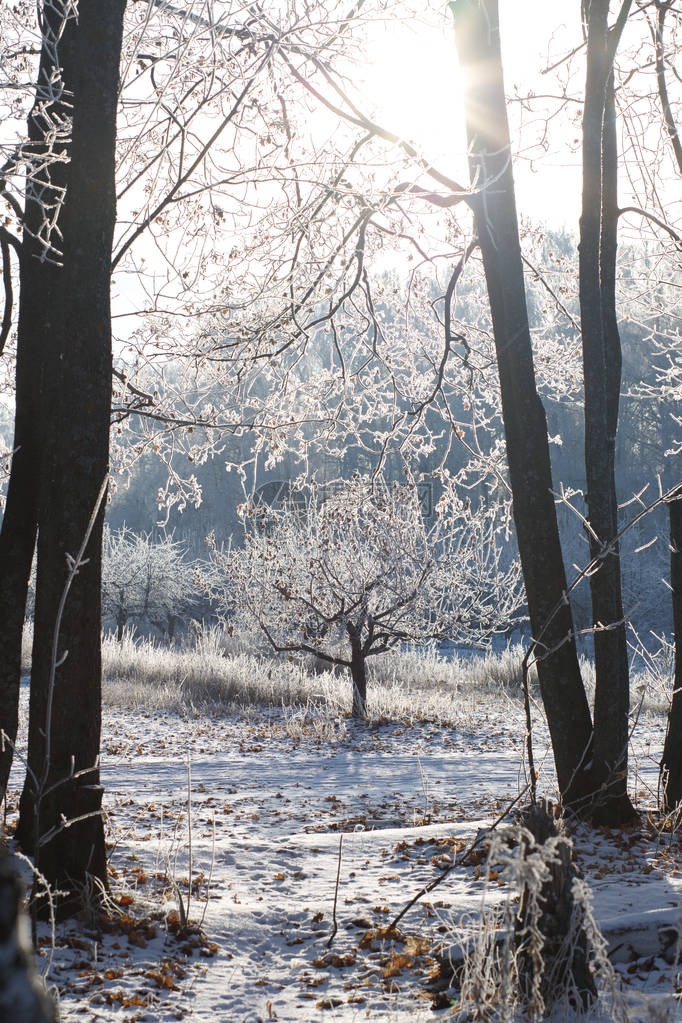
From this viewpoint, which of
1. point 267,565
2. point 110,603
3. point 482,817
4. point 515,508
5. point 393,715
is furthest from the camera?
point 110,603

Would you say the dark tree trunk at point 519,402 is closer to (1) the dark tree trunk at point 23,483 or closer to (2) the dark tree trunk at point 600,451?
(2) the dark tree trunk at point 600,451

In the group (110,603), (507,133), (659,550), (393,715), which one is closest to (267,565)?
(393,715)

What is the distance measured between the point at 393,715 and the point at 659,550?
24.8 meters

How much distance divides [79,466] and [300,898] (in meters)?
Result: 2.49

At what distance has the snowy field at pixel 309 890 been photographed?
3.11 m

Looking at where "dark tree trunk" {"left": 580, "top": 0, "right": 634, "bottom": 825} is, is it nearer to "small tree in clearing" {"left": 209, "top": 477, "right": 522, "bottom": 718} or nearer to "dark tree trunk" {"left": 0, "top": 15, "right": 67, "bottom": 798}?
"dark tree trunk" {"left": 0, "top": 15, "right": 67, "bottom": 798}

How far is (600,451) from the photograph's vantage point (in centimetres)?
529

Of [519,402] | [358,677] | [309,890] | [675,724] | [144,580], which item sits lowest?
[358,677]

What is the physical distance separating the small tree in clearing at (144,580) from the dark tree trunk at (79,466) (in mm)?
28390

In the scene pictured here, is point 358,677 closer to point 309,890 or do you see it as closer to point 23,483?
point 309,890

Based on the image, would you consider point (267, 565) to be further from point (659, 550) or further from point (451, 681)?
point (659, 550)

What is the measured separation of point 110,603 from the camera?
32875 millimetres

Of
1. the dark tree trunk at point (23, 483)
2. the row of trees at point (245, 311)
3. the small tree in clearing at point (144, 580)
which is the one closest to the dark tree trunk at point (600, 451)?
the row of trees at point (245, 311)

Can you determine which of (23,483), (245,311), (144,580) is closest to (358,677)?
(245,311)
